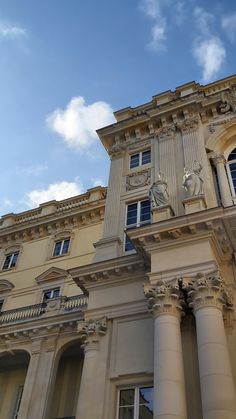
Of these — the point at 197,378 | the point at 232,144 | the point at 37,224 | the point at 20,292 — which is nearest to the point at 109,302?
the point at 197,378

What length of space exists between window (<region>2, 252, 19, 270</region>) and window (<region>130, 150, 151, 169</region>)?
1252 cm

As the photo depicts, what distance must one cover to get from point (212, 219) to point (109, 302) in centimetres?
513

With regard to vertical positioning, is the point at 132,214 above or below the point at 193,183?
above

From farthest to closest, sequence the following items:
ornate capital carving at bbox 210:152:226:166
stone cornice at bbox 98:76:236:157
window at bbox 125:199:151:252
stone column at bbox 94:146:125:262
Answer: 1. stone cornice at bbox 98:76:236:157
2. ornate capital carving at bbox 210:152:226:166
3. window at bbox 125:199:151:252
4. stone column at bbox 94:146:125:262

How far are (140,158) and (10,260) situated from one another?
Result: 1347 cm

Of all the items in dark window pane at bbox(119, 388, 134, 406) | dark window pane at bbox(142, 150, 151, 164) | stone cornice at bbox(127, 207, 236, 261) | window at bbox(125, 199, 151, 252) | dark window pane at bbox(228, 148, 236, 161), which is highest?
dark window pane at bbox(142, 150, 151, 164)

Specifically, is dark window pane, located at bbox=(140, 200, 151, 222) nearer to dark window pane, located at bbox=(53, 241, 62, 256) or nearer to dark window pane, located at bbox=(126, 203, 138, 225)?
dark window pane, located at bbox=(126, 203, 138, 225)

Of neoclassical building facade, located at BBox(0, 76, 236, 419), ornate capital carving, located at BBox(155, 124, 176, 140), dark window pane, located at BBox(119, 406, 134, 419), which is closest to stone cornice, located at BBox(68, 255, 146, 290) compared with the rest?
neoclassical building facade, located at BBox(0, 76, 236, 419)

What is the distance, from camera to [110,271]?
15.8 metres

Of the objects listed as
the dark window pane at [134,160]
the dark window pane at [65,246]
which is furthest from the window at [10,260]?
the dark window pane at [134,160]

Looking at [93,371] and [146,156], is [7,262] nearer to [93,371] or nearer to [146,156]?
[146,156]

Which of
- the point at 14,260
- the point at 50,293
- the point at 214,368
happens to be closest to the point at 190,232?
the point at 214,368

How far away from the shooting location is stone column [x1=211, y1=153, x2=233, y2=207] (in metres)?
16.8

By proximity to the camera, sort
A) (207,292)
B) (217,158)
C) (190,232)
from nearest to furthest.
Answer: (207,292) < (190,232) < (217,158)
